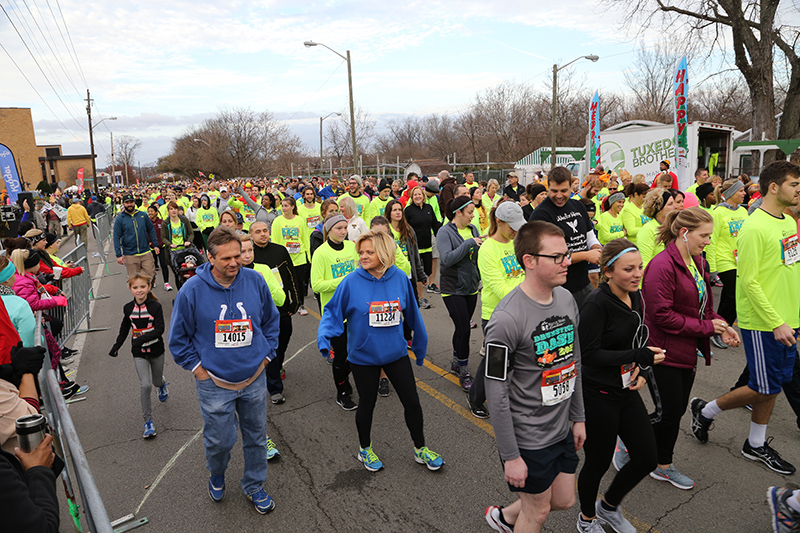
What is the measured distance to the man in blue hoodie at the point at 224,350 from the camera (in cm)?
347

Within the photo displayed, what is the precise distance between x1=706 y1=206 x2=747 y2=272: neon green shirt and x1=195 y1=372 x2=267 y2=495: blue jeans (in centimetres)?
619

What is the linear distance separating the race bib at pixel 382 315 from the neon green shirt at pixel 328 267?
1421 mm

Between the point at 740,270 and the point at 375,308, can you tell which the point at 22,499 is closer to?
the point at 375,308

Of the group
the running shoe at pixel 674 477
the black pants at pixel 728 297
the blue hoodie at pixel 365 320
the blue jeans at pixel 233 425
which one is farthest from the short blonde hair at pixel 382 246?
the black pants at pixel 728 297

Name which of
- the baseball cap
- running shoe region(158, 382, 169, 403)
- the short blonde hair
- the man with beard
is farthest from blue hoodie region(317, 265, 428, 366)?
the man with beard

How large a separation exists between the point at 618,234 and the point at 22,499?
7823mm

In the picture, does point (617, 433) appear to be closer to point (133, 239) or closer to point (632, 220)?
point (632, 220)

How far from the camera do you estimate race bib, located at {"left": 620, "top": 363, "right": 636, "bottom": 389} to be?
2.95 meters

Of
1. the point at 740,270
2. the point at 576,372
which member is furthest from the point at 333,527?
the point at 740,270

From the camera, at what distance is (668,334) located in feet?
11.5

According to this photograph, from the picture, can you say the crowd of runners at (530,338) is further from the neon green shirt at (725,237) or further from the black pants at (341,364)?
the neon green shirt at (725,237)

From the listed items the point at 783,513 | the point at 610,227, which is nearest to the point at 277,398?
the point at 783,513

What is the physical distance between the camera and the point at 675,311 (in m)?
3.50

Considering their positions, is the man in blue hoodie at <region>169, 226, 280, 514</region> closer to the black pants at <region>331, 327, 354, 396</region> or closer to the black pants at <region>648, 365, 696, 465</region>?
the black pants at <region>331, 327, 354, 396</region>
